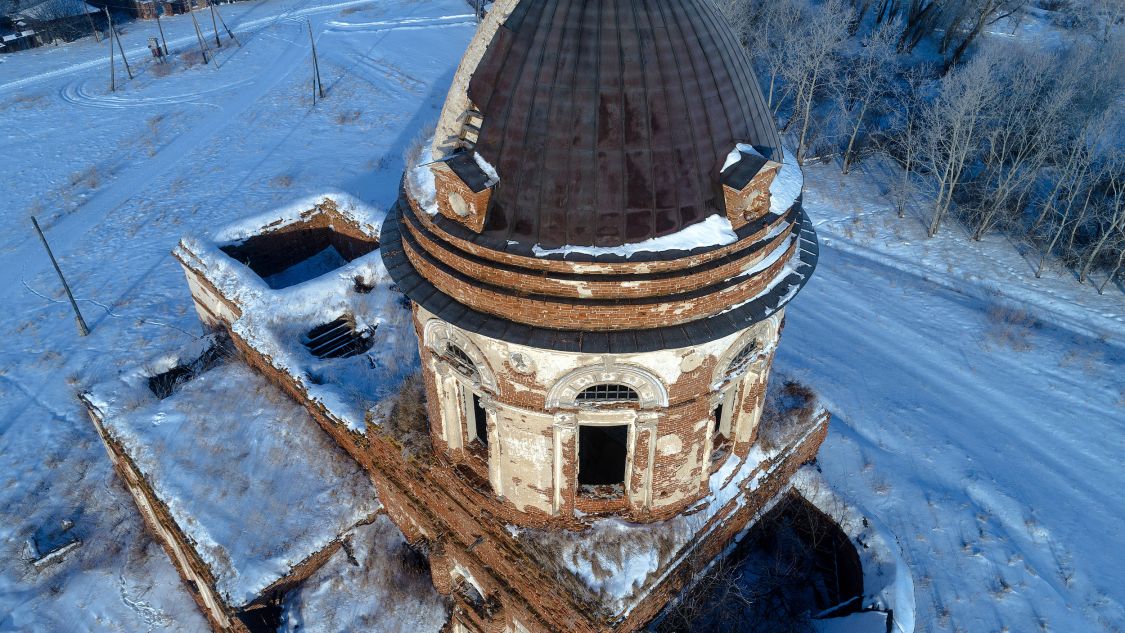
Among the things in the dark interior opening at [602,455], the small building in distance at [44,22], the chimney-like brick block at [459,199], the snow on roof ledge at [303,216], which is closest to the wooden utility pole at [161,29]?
the small building in distance at [44,22]

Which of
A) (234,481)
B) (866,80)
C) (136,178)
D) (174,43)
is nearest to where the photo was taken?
(234,481)

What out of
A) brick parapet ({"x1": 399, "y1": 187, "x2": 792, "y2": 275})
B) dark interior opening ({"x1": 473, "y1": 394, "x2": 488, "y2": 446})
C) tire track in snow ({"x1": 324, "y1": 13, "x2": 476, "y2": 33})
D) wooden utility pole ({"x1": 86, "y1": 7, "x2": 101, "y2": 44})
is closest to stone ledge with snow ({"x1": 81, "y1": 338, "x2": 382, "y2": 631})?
dark interior opening ({"x1": 473, "y1": 394, "x2": 488, "y2": 446})

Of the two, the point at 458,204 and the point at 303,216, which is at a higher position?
the point at 458,204

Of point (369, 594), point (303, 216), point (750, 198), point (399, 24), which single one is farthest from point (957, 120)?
point (399, 24)

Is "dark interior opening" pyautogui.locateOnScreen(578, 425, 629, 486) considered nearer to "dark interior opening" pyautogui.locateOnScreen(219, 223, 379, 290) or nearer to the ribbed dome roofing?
the ribbed dome roofing

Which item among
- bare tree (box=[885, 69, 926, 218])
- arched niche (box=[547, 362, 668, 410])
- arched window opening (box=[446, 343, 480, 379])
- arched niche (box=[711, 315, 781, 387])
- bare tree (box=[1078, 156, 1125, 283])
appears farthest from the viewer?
bare tree (box=[885, 69, 926, 218])

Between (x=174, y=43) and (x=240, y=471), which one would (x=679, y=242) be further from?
(x=174, y=43)

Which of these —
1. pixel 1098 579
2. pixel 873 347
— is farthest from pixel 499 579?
pixel 873 347
